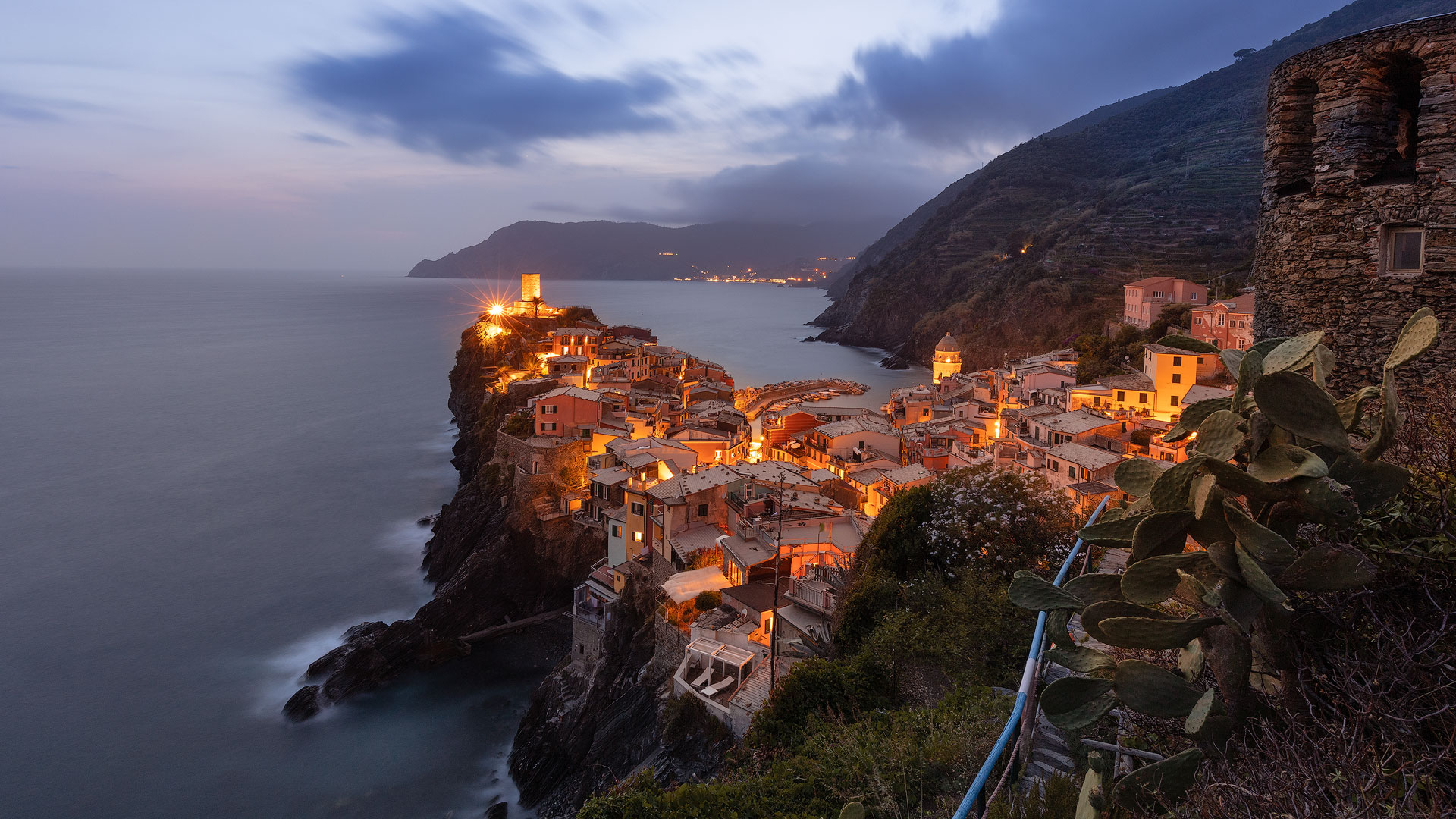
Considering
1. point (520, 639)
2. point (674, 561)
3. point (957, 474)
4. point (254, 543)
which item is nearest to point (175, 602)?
point (254, 543)

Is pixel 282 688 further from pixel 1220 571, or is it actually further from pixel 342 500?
pixel 1220 571

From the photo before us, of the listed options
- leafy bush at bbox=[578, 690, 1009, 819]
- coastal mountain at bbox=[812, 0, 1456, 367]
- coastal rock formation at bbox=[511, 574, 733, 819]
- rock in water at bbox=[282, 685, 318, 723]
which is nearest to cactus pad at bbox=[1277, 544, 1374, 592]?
leafy bush at bbox=[578, 690, 1009, 819]

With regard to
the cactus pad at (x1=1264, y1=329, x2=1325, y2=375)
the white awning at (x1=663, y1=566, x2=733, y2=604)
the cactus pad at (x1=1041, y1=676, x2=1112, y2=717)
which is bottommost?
the white awning at (x1=663, y1=566, x2=733, y2=604)

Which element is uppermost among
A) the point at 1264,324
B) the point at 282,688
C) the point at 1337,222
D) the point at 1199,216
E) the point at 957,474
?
the point at 1199,216

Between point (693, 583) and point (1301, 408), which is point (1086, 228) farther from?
point (1301, 408)

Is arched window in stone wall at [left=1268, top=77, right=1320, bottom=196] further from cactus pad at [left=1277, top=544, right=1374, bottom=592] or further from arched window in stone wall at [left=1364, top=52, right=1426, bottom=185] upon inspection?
cactus pad at [left=1277, top=544, right=1374, bottom=592]
